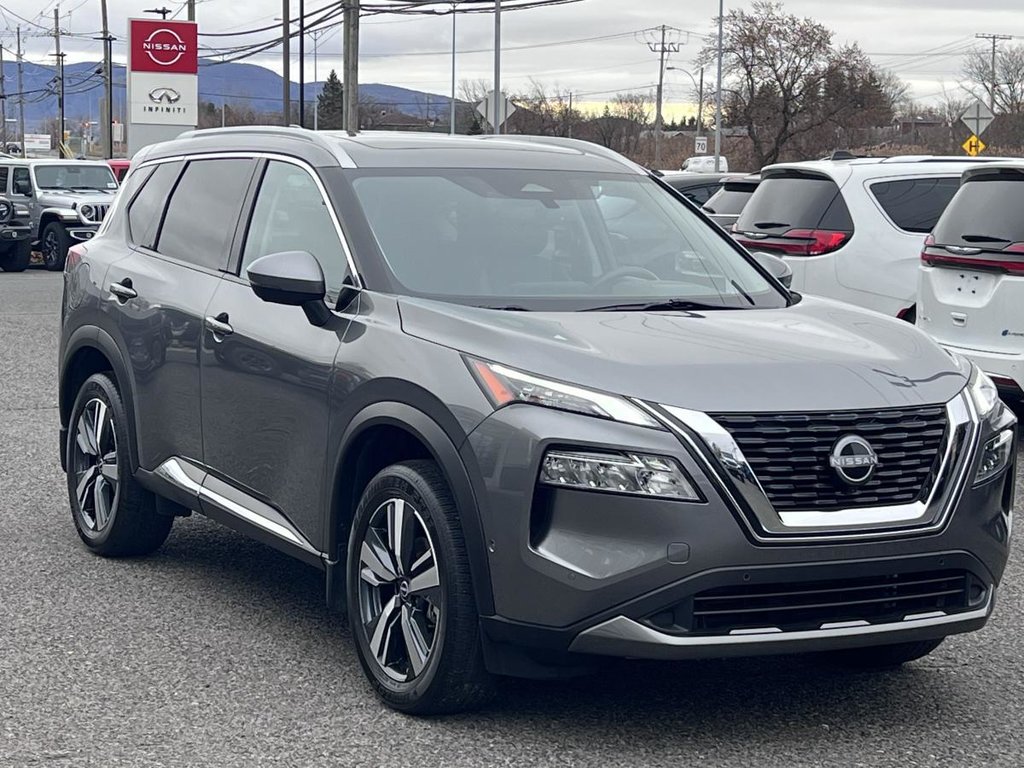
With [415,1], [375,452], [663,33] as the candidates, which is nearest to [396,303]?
[375,452]

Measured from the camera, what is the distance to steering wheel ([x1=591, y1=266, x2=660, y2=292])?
17.5 ft

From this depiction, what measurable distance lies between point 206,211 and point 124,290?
52cm

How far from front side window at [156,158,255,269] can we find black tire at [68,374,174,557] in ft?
2.29

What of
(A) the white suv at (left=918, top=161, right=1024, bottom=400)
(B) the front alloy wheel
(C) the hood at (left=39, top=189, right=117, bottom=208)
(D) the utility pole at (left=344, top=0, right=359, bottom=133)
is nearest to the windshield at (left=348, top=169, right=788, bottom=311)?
(B) the front alloy wheel

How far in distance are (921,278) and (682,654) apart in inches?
255

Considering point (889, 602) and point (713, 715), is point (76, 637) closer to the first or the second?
point (713, 715)

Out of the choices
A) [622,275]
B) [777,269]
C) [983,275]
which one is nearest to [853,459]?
[622,275]

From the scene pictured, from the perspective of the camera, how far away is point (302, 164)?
5602mm

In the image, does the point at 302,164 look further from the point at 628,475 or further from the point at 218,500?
the point at 628,475

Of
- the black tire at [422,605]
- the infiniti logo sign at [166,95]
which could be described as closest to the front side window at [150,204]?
the black tire at [422,605]

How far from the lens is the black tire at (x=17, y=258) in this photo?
27.9 m

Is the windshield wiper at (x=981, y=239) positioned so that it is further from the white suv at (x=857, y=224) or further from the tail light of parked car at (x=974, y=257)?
the white suv at (x=857, y=224)

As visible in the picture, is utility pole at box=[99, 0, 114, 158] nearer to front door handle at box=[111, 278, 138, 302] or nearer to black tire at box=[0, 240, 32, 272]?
black tire at box=[0, 240, 32, 272]

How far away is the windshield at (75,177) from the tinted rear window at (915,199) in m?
19.7
